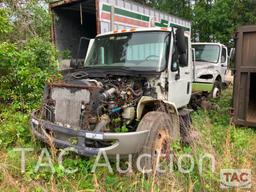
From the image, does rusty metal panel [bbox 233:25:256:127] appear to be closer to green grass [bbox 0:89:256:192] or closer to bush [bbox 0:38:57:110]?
green grass [bbox 0:89:256:192]

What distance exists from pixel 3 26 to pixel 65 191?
159 inches

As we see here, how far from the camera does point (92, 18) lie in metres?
13.0

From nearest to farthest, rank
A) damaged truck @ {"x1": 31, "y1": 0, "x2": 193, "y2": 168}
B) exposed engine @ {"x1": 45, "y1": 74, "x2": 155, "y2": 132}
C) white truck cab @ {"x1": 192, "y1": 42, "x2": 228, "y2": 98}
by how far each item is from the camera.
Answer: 1. damaged truck @ {"x1": 31, "y1": 0, "x2": 193, "y2": 168}
2. exposed engine @ {"x1": 45, "y1": 74, "x2": 155, "y2": 132}
3. white truck cab @ {"x1": 192, "y1": 42, "x2": 228, "y2": 98}

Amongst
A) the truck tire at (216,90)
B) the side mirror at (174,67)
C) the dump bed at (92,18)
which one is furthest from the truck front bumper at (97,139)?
the truck tire at (216,90)

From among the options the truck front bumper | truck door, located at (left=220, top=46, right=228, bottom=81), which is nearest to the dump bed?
truck door, located at (left=220, top=46, right=228, bottom=81)

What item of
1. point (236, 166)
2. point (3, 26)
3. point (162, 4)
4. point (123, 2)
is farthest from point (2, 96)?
point (162, 4)

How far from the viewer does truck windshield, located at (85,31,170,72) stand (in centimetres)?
496

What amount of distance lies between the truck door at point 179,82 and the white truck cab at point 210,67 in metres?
2.95

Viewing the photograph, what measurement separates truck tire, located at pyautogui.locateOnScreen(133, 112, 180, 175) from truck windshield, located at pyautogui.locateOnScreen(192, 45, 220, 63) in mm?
6704

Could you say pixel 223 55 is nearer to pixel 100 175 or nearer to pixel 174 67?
pixel 174 67

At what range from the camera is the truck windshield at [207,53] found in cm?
1075

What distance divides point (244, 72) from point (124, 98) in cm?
334

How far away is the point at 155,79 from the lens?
15.8 ft

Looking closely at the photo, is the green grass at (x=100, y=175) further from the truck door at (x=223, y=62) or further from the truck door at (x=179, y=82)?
the truck door at (x=223, y=62)
